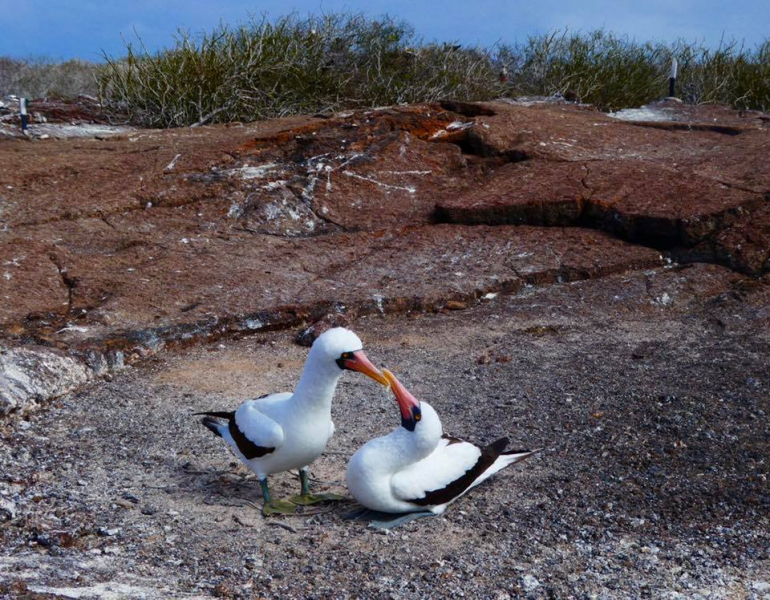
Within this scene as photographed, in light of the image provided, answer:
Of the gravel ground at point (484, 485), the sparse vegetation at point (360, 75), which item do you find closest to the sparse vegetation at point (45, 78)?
the sparse vegetation at point (360, 75)

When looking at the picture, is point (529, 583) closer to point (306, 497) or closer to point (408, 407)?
point (408, 407)

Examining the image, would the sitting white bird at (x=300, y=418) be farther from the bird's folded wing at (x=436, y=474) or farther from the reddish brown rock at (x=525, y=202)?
the reddish brown rock at (x=525, y=202)

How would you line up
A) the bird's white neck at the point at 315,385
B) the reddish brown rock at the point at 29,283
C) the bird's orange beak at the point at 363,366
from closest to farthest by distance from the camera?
the bird's orange beak at the point at 363,366, the bird's white neck at the point at 315,385, the reddish brown rock at the point at 29,283

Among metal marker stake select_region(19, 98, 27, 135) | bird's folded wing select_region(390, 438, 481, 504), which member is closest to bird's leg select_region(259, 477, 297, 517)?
bird's folded wing select_region(390, 438, 481, 504)

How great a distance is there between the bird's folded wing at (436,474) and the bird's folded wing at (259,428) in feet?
1.63

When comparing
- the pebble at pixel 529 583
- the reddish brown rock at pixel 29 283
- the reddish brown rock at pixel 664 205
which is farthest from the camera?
the reddish brown rock at pixel 664 205

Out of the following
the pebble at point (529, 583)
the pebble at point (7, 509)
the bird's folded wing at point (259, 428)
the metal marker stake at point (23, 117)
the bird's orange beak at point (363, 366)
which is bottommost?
the pebble at point (529, 583)

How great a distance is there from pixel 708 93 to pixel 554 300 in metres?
10.6

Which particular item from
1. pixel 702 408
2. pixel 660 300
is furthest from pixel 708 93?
pixel 702 408

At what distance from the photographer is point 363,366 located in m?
3.45

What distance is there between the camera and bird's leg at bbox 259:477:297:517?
3.63 metres

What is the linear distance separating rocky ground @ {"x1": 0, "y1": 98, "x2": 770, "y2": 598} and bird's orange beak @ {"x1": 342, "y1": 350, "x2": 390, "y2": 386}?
0.60 metres

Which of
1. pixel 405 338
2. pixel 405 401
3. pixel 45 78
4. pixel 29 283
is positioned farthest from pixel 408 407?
pixel 45 78

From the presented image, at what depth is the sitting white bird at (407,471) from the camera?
137 inches
